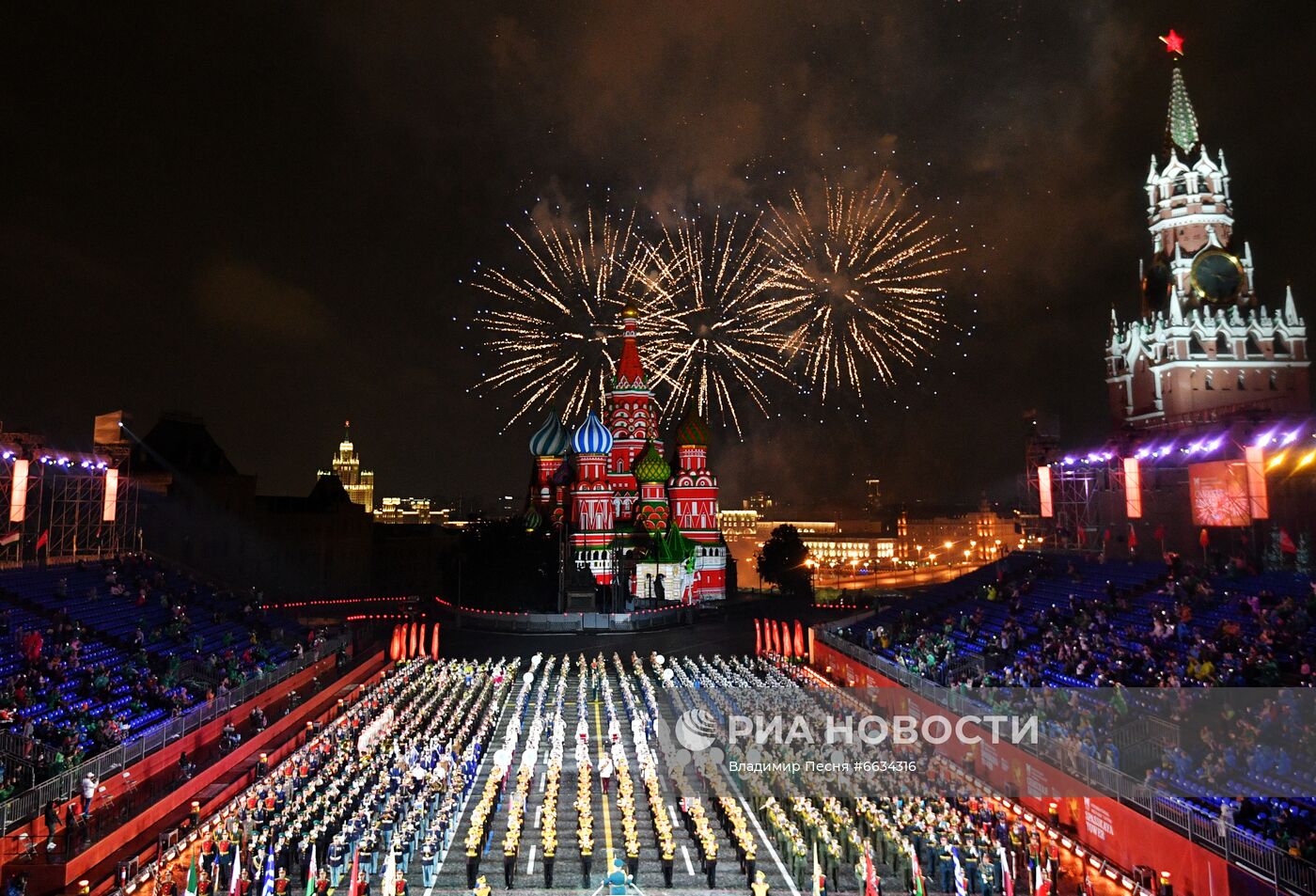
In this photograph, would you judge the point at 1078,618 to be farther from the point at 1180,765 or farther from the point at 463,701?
the point at 463,701

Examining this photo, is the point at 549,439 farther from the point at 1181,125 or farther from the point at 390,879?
the point at 390,879

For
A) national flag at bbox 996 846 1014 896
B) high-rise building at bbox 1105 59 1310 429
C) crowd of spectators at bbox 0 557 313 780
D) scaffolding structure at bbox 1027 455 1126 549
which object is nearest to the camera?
national flag at bbox 996 846 1014 896

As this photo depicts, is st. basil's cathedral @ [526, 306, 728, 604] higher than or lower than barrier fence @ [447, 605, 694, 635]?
higher

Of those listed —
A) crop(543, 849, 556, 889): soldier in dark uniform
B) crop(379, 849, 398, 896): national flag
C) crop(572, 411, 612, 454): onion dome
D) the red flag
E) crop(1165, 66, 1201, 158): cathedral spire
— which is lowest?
crop(543, 849, 556, 889): soldier in dark uniform

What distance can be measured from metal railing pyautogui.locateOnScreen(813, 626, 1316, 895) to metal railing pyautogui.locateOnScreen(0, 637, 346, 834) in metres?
18.9

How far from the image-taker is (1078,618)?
26.3 metres

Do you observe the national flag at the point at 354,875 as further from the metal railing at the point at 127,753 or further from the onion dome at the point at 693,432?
the onion dome at the point at 693,432

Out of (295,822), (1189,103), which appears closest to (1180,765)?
(295,822)

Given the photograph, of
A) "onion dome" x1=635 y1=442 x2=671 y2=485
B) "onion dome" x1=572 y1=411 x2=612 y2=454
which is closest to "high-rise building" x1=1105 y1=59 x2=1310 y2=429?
"onion dome" x1=635 y1=442 x2=671 y2=485

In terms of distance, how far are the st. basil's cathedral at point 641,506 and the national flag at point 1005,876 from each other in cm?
4195

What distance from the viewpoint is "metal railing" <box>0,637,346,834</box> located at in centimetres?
1516

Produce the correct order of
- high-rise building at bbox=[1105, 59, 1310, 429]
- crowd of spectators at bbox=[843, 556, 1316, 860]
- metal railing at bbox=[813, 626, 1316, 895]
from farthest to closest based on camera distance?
high-rise building at bbox=[1105, 59, 1310, 429] < crowd of spectators at bbox=[843, 556, 1316, 860] < metal railing at bbox=[813, 626, 1316, 895]

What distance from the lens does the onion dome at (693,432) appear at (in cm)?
6309

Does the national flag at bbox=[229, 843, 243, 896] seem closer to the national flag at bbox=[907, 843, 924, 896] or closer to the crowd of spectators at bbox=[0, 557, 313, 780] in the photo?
the crowd of spectators at bbox=[0, 557, 313, 780]
